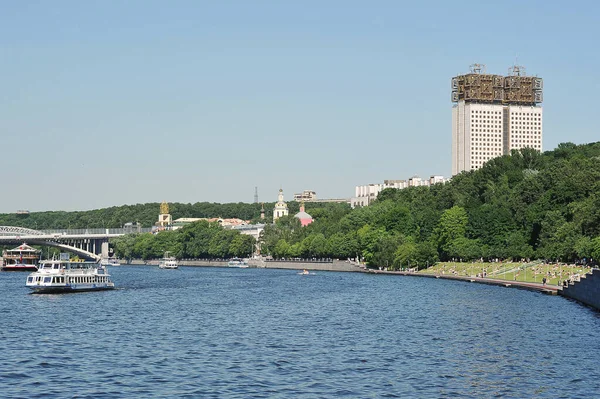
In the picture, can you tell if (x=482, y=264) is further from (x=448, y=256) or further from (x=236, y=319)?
(x=236, y=319)

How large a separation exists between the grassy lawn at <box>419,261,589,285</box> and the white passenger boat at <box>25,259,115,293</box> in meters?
52.5

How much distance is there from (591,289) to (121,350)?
46461 mm

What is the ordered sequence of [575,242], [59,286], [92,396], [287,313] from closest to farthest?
[92,396]
[287,313]
[59,286]
[575,242]

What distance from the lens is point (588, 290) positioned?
9194 centimetres

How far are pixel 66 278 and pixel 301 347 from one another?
6192 centimetres

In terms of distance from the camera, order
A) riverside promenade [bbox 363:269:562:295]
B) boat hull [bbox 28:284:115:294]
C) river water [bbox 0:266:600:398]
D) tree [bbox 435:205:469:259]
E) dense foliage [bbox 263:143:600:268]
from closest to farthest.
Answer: river water [bbox 0:266:600:398], riverside promenade [bbox 363:269:562:295], boat hull [bbox 28:284:115:294], dense foliage [bbox 263:143:600:268], tree [bbox 435:205:469:259]

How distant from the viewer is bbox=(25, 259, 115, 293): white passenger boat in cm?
11669

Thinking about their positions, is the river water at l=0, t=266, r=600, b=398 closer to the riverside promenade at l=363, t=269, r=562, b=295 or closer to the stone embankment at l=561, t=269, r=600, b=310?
the stone embankment at l=561, t=269, r=600, b=310

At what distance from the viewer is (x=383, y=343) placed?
64.4m

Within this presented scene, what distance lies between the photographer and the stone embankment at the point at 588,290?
88312mm

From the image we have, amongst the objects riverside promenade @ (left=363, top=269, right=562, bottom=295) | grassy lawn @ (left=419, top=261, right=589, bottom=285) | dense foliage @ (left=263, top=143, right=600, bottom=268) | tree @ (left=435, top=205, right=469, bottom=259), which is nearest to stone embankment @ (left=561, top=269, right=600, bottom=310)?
riverside promenade @ (left=363, top=269, right=562, bottom=295)

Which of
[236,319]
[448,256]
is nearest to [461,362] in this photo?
[236,319]

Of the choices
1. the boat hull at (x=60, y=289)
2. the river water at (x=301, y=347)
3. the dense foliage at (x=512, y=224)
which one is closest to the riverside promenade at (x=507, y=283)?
the river water at (x=301, y=347)

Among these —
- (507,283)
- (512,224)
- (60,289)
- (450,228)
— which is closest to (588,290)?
(507,283)
